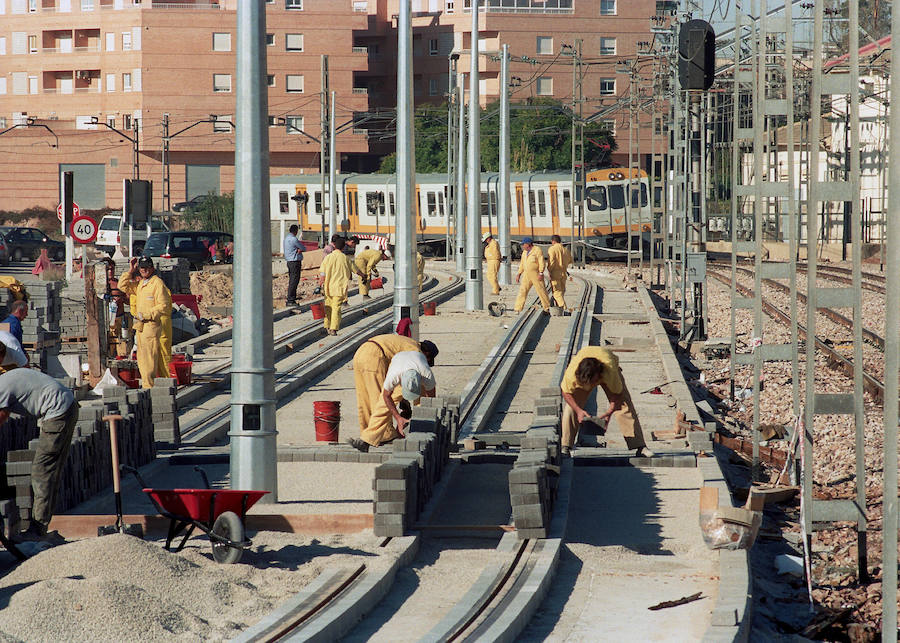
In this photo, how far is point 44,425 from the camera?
850 cm

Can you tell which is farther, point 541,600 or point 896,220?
point 541,600

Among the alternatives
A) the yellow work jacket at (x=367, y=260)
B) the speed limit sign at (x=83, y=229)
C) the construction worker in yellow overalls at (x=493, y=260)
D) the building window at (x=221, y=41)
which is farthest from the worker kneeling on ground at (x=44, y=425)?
the building window at (x=221, y=41)

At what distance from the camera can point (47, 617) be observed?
21.0 feet

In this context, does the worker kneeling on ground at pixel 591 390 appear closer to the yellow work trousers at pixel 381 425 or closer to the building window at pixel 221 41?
the yellow work trousers at pixel 381 425

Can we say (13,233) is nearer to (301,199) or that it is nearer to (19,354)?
(301,199)

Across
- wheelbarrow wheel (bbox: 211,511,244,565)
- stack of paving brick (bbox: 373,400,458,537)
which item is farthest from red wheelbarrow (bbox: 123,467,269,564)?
stack of paving brick (bbox: 373,400,458,537)

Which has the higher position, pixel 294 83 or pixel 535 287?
pixel 294 83

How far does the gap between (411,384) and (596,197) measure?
37.1 metres

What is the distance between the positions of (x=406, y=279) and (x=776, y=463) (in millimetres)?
4707

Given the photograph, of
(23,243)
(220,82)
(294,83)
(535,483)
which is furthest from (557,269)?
(294,83)

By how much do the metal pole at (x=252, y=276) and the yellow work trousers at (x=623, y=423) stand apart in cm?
337

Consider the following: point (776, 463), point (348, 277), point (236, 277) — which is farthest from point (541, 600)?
point (348, 277)

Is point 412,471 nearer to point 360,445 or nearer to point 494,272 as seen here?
point 360,445

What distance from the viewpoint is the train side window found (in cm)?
4681
